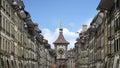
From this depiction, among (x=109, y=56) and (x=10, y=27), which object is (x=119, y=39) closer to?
(x=109, y=56)

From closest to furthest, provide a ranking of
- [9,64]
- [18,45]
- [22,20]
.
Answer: [9,64] < [18,45] < [22,20]

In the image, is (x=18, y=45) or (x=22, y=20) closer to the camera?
(x=18, y=45)

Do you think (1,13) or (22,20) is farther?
(22,20)

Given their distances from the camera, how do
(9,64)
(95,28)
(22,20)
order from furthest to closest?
(95,28) → (22,20) → (9,64)

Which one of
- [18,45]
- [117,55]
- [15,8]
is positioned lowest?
[117,55]

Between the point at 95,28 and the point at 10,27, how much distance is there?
3032 cm

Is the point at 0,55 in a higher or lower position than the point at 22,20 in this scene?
lower

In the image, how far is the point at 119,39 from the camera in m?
41.2

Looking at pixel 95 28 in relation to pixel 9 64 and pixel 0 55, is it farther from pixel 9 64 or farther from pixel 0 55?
pixel 0 55

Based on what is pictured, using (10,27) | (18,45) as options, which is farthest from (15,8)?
(18,45)

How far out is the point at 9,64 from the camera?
4981 centimetres

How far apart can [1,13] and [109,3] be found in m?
14.9

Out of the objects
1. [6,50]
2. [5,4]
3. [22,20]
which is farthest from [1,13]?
[22,20]

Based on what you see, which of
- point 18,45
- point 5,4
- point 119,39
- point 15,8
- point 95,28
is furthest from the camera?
point 95,28
